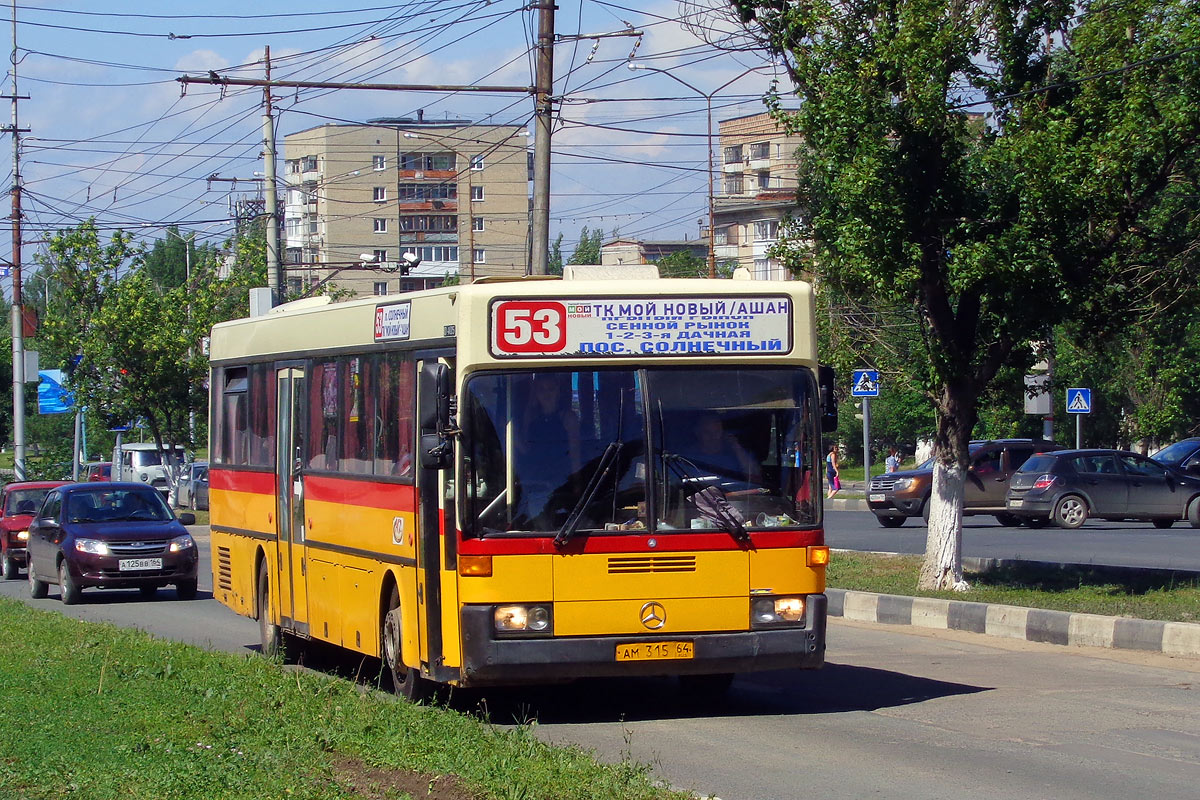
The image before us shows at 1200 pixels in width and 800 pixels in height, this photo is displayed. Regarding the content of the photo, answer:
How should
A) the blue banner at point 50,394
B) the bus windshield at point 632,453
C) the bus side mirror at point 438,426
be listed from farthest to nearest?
the blue banner at point 50,394, the bus windshield at point 632,453, the bus side mirror at point 438,426

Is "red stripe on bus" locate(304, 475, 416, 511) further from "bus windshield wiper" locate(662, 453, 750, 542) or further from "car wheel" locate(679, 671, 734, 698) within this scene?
"car wheel" locate(679, 671, 734, 698)

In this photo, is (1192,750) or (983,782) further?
(1192,750)

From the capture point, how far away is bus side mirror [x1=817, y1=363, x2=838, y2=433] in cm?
925

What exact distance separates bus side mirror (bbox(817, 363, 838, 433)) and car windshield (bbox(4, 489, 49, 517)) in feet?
64.6

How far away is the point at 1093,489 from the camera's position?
91.7 feet

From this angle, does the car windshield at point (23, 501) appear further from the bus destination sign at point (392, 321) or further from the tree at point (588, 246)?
the tree at point (588, 246)

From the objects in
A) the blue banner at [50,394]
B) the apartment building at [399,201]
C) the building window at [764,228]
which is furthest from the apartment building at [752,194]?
the blue banner at [50,394]

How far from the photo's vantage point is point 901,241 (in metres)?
14.5

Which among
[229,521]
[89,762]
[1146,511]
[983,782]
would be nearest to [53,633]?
[229,521]

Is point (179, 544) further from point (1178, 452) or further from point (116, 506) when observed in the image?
point (1178, 452)

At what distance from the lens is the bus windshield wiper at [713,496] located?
880 centimetres

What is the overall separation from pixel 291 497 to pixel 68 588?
30.5ft

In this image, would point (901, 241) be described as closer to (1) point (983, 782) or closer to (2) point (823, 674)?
(2) point (823, 674)

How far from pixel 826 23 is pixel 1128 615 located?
640cm
